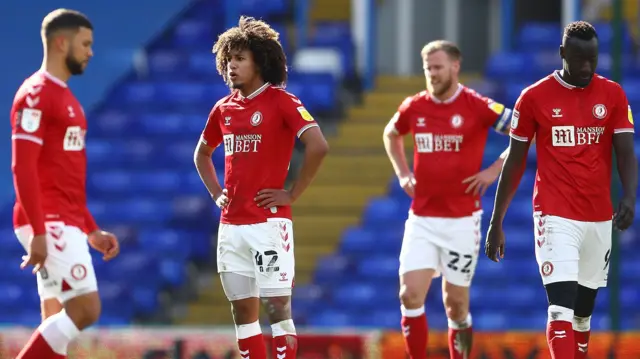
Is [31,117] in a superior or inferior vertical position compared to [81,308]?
superior

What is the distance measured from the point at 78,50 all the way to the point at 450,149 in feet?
9.75

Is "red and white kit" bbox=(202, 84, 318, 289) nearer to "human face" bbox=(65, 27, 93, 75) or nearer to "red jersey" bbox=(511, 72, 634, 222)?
"human face" bbox=(65, 27, 93, 75)

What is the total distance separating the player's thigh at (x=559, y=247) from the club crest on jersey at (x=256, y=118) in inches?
71.9

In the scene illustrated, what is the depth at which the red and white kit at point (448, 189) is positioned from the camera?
980cm

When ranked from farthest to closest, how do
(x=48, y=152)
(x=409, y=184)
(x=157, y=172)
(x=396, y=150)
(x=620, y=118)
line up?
(x=157, y=172)
(x=396, y=150)
(x=409, y=184)
(x=620, y=118)
(x=48, y=152)

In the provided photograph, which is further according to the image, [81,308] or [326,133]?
[326,133]

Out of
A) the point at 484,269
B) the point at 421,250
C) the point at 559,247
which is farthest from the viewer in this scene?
the point at 484,269

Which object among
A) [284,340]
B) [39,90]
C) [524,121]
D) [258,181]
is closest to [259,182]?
[258,181]

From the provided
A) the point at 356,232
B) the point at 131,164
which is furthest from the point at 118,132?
the point at 356,232

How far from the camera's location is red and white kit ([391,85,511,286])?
9.80 meters

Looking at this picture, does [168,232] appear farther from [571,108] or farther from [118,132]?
[571,108]

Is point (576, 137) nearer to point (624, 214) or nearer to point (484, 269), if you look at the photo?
Result: point (624, 214)

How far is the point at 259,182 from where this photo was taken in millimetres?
8555

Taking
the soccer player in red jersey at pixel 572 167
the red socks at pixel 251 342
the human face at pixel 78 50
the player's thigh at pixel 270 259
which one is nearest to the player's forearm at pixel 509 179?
the soccer player in red jersey at pixel 572 167
